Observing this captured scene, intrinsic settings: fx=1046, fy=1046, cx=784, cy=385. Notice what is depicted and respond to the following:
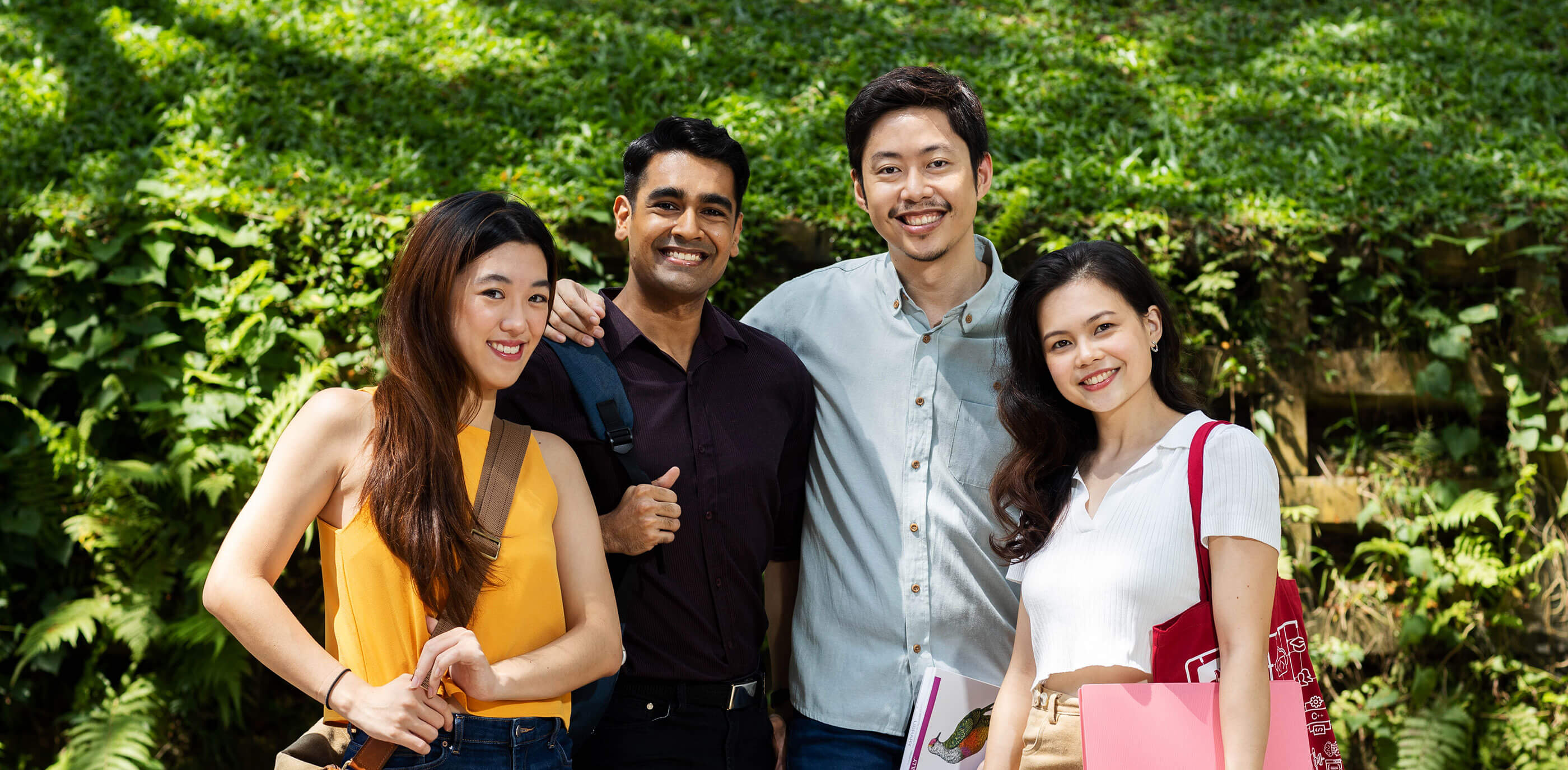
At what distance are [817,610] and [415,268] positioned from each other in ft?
4.53

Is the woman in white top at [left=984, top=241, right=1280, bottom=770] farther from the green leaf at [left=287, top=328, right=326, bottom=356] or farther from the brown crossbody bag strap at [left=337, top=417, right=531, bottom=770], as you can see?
the green leaf at [left=287, top=328, right=326, bottom=356]

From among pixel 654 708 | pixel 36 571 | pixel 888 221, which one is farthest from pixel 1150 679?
pixel 36 571

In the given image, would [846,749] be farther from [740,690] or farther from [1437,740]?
[1437,740]

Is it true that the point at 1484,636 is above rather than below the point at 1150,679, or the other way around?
above

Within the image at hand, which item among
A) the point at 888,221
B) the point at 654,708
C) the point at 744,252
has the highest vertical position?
the point at 744,252

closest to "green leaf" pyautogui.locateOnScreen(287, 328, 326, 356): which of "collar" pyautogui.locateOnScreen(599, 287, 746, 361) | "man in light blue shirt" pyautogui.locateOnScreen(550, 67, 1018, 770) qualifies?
"collar" pyautogui.locateOnScreen(599, 287, 746, 361)

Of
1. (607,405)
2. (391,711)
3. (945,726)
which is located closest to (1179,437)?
(945,726)

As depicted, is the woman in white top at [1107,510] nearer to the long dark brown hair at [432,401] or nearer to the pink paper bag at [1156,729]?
the pink paper bag at [1156,729]

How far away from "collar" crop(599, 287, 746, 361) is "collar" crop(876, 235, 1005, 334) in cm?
45

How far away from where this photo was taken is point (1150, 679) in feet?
7.16

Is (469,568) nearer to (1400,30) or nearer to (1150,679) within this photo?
(1150,679)

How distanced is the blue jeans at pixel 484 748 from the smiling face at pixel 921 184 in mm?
1571

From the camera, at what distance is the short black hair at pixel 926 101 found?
2891 millimetres

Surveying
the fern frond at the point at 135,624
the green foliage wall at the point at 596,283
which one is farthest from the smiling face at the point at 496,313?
the fern frond at the point at 135,624
